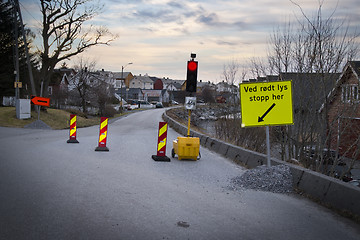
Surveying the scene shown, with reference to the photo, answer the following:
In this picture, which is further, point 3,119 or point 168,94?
point 168,94

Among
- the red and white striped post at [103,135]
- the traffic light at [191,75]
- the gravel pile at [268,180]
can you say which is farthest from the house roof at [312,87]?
the red and white striped post at [103,135]

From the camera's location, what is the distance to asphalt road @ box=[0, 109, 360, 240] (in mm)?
4922

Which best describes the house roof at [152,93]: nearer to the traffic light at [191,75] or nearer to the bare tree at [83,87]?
the bare tree at [83,87]

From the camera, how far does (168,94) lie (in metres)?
141

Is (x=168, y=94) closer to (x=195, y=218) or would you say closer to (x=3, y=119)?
(x=3, y=119)

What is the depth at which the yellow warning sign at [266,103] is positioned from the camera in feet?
28.4

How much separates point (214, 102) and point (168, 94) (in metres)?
119

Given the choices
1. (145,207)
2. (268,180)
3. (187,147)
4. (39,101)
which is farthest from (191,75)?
(39,101)

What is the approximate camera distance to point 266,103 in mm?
8844

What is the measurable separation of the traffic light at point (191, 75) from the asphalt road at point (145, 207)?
163 inches

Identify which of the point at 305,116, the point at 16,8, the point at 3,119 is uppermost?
the point at 16,8

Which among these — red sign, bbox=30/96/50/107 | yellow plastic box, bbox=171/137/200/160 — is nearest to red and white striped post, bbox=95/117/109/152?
yellow plastic box, bbox=171/137/200/160

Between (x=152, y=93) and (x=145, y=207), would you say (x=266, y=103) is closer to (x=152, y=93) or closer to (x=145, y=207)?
(x=145, y=207)

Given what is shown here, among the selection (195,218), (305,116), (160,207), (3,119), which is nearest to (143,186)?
(160,207)
